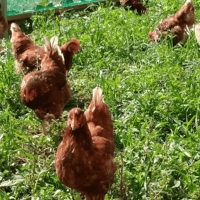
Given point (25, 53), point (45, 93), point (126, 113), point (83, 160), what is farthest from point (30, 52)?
point (83, 160)

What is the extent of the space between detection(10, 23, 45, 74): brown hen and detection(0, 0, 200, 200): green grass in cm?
21

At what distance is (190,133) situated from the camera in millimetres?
3891

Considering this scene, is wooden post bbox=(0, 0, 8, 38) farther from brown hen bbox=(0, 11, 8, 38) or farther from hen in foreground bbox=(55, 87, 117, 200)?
hen in foreground bbox=(55, 87, 117, 200)

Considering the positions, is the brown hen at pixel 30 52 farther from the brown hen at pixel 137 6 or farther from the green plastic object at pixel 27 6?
the brown hen at pixel 137 6

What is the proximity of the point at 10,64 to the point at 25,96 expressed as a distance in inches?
53.3

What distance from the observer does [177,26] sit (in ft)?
20.1

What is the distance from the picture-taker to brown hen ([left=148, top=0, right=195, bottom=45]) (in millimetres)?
6004

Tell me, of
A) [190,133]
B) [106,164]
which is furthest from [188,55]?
[106,164]

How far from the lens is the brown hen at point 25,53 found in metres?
4.86

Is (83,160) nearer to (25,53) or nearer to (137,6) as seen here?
(25,53)

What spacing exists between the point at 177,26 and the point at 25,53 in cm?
248

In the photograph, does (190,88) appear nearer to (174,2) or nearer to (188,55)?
(188,55)

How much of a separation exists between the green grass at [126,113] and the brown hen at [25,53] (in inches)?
8.4

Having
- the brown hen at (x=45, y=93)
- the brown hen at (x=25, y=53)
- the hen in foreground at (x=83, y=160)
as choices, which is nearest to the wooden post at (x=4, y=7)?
the brown hen at (x=25, y=53)
